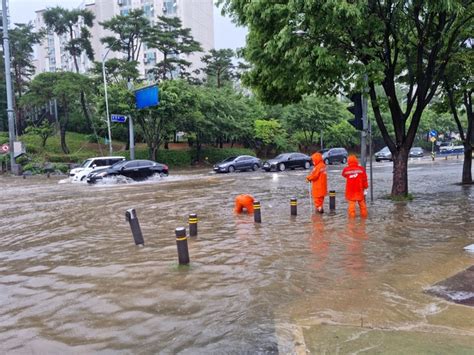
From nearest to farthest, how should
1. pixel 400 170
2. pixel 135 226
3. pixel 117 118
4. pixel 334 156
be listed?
pixel 135 226, pixel 400 170, pixel 117 118, pixel 334 156

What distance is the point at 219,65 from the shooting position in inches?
2147

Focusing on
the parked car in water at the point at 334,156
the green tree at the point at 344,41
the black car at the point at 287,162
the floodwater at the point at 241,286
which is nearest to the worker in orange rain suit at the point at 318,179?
the floodwater at the point at 241,286

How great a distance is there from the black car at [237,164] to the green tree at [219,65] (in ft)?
70.7

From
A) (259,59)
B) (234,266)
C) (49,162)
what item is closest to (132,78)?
(49,162)

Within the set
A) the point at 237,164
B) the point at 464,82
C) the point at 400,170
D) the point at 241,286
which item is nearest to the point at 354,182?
the point at 400,170

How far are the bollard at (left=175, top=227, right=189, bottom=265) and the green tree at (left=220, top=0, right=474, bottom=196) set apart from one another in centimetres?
528

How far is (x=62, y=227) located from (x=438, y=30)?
1092cm

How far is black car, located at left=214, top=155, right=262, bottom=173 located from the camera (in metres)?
33.2

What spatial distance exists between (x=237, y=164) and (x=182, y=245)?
27481 millimetres

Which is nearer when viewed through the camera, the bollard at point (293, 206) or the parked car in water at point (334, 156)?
the bollard at point (293, 206)

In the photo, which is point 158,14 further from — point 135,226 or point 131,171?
point 135,226

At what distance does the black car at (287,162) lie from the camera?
33688 millimetres

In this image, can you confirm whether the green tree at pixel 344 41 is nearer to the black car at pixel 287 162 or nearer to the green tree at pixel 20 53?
the black car at pixel 287 162

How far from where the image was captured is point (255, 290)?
5.68m
